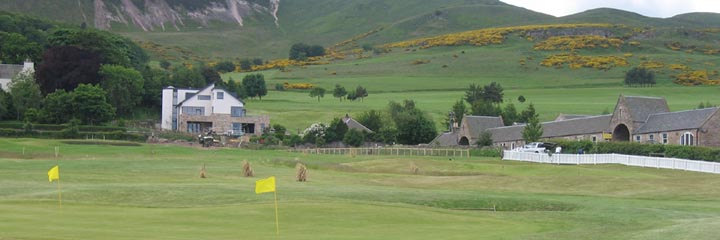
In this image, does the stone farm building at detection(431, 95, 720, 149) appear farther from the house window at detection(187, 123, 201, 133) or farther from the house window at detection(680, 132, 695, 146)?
the house window at detection(187, 123, 201, 133)

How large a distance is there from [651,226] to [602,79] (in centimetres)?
16417

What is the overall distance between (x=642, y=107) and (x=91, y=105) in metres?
57.3

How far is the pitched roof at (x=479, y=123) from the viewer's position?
384 ft

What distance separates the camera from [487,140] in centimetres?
10769

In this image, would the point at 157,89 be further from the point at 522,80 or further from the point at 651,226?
the point at 651,226

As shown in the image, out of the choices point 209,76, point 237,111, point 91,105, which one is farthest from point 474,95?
point 91,105

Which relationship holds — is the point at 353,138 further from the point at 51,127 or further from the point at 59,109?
the point at 59,109

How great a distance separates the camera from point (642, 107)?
94750mm

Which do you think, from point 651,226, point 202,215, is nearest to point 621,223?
point 651,226

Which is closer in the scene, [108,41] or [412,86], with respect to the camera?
[108,41]


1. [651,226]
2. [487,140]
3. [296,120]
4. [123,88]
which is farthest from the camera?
[296,120]

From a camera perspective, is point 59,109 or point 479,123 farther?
point 479,123

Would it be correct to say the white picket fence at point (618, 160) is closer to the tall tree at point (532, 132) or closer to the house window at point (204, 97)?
the tall tree at point (532, 132)

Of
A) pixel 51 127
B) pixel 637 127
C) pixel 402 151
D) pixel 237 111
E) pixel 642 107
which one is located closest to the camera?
pixel 637 127
